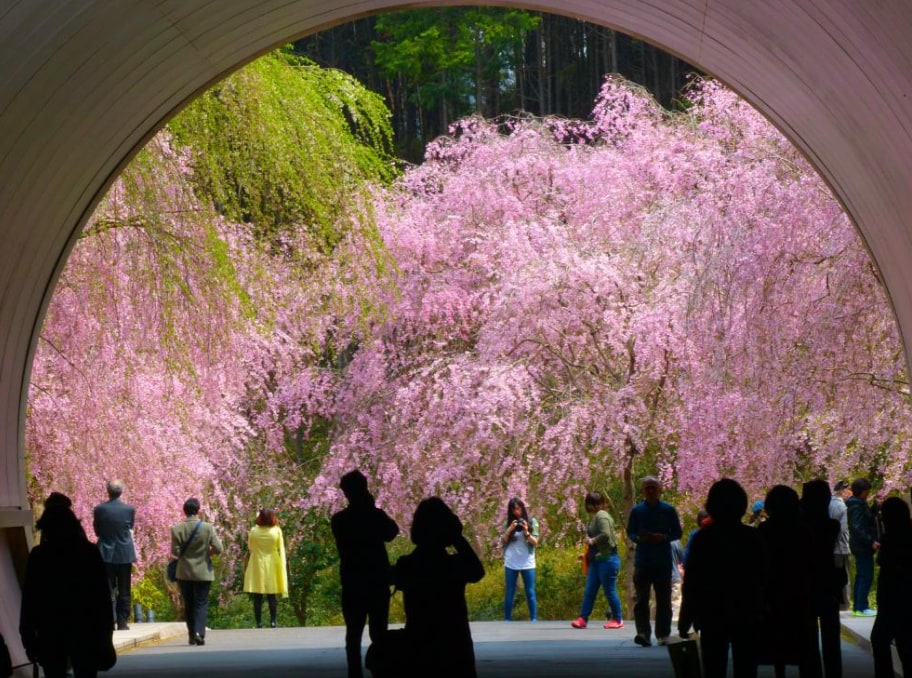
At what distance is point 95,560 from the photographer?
30.7 ft

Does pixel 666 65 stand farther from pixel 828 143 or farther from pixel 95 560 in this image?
pixel 95 560

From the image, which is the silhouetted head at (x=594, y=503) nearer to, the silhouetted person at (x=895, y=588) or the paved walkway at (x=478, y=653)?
the paved walkway at (x=478, y=653)

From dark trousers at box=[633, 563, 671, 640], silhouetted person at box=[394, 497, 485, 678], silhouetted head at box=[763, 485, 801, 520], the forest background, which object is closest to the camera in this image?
silhouetted person at box=[394, 497, 485, 678]

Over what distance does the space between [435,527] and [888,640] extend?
10.1ft

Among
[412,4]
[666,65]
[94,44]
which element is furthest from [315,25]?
[666,65]

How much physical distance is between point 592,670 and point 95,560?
19.0 feet

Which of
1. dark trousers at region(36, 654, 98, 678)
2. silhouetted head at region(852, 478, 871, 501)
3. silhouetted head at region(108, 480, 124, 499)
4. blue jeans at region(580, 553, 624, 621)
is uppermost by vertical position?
silhouetted head at region(108, 480, 124, 499)

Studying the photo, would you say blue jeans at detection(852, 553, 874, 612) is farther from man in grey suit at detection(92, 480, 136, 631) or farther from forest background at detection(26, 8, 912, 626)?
man in grey suit at detection(92, 480, 136, 631)

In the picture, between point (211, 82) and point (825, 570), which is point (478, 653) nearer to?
point (211, 82)

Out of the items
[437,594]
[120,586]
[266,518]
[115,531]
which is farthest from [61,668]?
[266,518]

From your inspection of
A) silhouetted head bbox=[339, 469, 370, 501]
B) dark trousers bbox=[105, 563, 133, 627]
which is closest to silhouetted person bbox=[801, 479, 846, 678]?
silhouetted head bbox=[339, 469, 370, 501]

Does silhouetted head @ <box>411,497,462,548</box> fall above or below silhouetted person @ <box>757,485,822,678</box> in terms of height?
above

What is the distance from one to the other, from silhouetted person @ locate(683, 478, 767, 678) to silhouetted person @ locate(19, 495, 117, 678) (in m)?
3.29

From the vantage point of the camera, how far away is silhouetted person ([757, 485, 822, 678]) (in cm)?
988
